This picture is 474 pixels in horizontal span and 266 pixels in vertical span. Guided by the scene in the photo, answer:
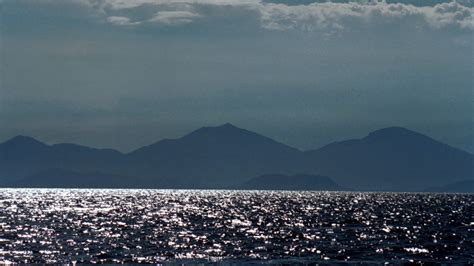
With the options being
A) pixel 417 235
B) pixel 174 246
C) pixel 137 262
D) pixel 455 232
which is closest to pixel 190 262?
pixel 137 262

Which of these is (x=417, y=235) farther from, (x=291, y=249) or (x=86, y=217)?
(x=86, y=217)

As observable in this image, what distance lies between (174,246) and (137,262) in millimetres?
15138

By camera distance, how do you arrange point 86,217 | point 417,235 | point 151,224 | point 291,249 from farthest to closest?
point 86,217
point 151,224
point 417,235
point 291,249

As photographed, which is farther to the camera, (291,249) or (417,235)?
(417,235)

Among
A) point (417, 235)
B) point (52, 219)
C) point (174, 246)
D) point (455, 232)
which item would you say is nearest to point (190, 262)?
point (174, 246)

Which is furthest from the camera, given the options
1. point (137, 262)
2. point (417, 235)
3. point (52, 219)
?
point (52, 219)

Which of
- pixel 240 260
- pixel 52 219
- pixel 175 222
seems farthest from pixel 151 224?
pixel 240 260

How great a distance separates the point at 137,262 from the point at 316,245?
2626 centimetres

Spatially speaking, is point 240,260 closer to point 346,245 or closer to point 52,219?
point 346,245

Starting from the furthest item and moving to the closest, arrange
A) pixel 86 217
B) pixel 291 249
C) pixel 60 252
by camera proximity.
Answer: pixel 86 217, pixel 291 249, pixel 60 252

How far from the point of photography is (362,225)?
135 m

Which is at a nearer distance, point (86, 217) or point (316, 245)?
point (316, 245)

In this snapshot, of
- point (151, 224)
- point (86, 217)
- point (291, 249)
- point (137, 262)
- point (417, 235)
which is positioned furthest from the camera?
point (86, 217)

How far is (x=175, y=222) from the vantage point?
138250 millimetres
